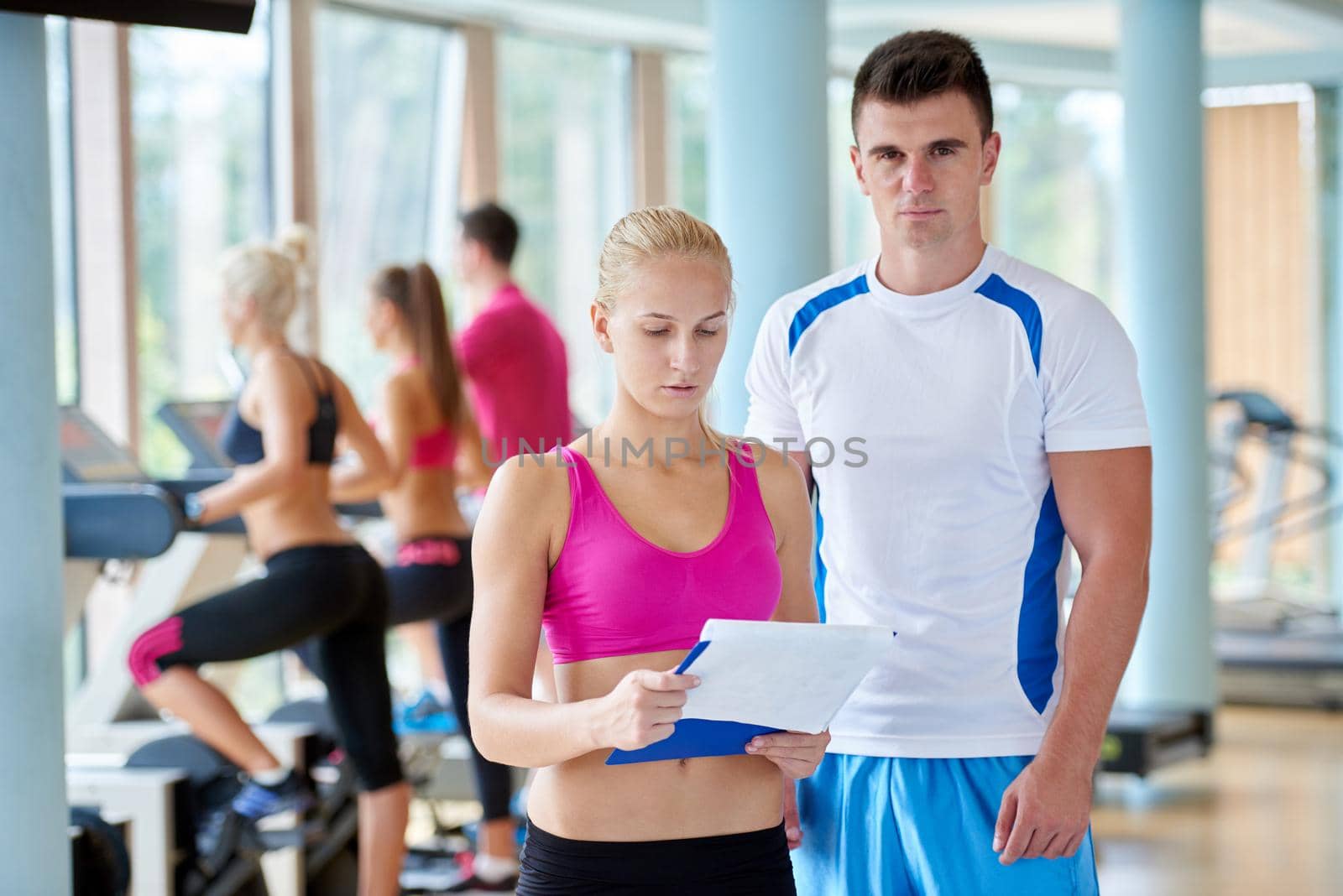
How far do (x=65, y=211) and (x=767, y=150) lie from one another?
2.87 m

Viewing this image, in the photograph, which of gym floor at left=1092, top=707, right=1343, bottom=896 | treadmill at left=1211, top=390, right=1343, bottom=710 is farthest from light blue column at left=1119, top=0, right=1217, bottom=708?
treadmill at left=1211, top=390, right=1343, bottom=710

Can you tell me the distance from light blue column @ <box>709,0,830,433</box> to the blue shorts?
147 centimetres

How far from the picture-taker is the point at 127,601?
519 centimetres

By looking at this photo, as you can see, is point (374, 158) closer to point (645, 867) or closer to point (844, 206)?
point (844, 206)

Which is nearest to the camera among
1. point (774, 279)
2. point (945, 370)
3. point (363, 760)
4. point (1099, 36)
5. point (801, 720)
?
point (801, 720)

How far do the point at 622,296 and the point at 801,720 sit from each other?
1.44 feet

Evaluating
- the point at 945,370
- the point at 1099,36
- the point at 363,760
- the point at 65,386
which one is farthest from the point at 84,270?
the point at 1099,36

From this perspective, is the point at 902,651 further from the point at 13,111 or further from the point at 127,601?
the point at 127,601

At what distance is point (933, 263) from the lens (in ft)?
5.74

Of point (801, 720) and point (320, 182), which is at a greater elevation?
point (320, 182)

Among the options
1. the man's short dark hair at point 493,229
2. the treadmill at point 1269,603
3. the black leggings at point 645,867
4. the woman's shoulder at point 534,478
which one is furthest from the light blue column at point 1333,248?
the woman's shoulder at point 534,478

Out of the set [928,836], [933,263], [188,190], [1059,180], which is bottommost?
[928,836]

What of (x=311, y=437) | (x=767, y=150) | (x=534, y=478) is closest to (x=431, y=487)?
(x=311, y=437)

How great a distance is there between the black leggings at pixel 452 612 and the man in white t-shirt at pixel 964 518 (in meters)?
2.14
